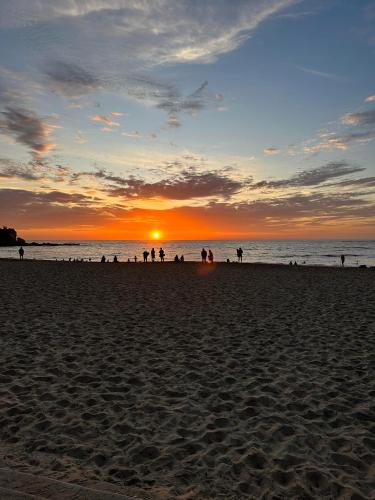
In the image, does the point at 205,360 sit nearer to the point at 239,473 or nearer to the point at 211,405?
the point at 211,405

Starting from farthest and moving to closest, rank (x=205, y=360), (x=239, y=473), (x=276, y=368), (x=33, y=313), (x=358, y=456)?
(x=33, y=313) → (x=205, y=360) → (x=276, y=368) → (x=358, y=456) → (x=239, y=473)

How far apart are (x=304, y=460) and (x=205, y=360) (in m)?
4.06

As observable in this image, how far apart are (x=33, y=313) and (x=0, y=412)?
8.46 metres

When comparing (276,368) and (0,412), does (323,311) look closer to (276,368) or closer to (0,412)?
(276,368)

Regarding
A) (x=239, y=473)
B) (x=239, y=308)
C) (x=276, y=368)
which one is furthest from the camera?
A: (x=239, y=308)

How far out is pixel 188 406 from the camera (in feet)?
20.5

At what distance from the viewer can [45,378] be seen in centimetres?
740

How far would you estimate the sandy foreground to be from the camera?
432cm

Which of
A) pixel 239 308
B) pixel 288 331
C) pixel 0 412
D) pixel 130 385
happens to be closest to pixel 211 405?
pixel 130 385

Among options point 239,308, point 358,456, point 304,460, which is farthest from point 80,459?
point 239,308

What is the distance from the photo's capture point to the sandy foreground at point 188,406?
4322 millimetres

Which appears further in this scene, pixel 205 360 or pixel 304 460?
pixel 205 360

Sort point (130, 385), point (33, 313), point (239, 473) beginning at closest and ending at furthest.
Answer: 1. point (239, 473)
2. point (130, 385)
3. point (33, 313)

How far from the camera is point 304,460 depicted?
471 centimetres
